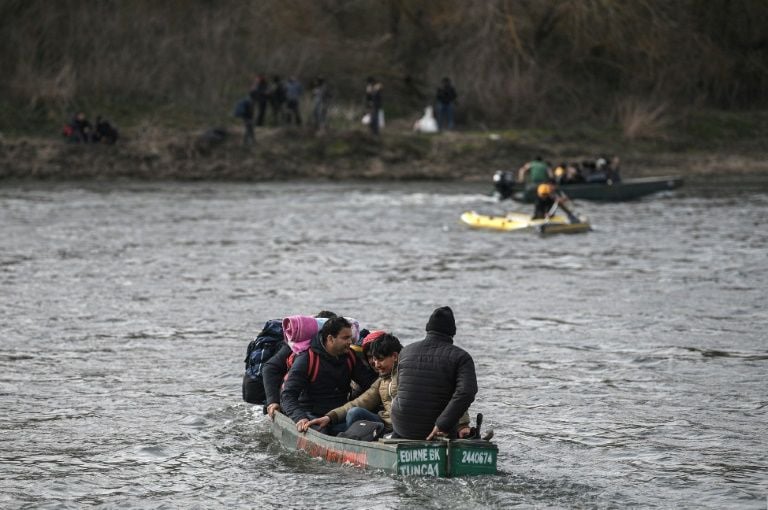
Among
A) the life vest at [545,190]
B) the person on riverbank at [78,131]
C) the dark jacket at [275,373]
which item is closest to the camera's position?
the dark jacket at [275,373]

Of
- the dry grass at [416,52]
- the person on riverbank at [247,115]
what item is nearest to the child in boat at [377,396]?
the person on riverbank at [247,115]

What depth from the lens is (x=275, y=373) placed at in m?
13.7

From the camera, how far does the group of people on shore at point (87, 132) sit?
4919 cm

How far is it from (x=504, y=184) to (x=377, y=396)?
2902 cm

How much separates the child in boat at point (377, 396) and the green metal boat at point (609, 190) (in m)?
27.8

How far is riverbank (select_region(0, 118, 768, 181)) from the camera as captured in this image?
1916 inches

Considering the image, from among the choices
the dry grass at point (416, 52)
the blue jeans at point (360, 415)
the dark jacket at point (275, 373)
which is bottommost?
the blue jeans at point (360, 415)

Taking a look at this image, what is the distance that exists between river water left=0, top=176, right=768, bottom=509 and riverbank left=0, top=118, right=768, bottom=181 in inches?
→ 294

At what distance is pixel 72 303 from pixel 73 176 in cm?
2446

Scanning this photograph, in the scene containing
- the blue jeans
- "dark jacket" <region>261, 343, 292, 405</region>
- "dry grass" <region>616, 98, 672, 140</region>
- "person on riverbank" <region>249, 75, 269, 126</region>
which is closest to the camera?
the blue jeans

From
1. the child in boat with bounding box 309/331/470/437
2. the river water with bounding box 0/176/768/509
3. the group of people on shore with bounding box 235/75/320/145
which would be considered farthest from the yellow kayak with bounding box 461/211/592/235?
the child in boat with bounding box 309/331/470/437

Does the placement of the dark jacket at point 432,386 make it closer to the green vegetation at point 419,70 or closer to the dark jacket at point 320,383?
the dark jacket at point 320,383

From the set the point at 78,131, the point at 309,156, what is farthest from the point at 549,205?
the point at 78,131

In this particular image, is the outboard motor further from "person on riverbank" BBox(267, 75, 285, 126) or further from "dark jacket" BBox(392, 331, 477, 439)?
"dark jacket" BBox(392, 331, 477, 439)
